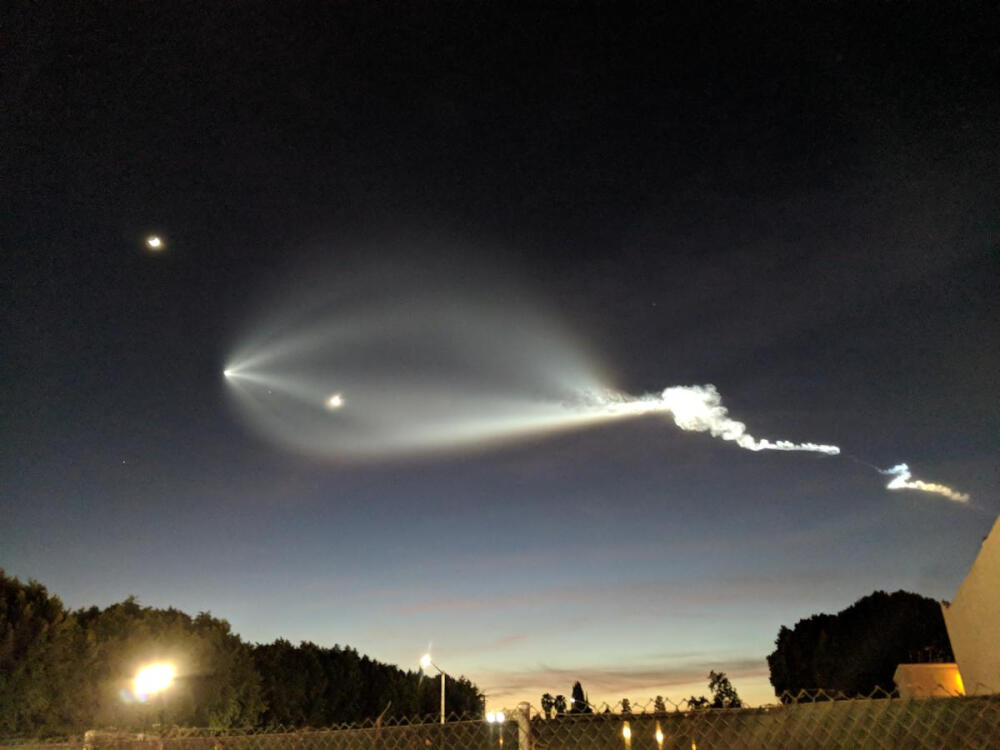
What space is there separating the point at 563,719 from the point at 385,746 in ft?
5.08

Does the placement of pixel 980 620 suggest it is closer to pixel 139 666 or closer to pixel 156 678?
pixel 156 678

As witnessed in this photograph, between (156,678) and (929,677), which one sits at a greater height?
(929,677)

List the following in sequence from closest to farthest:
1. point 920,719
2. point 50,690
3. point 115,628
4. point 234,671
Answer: point 920,719
point 50,690
point 115,628
point 234,671

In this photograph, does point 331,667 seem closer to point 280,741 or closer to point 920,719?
point 280,741

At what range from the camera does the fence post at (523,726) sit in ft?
14.3

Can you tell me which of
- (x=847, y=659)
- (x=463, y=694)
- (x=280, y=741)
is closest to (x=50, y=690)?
(x=280, y=741)

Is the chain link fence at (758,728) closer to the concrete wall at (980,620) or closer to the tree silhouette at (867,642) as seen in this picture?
the concrete wall at (980,620)

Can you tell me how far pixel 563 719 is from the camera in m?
4.52

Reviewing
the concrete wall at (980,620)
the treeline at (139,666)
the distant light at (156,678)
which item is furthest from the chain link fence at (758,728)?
the concrete wall at (980,620)

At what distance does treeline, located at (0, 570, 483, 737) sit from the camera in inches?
949

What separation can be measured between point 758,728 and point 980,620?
Result: 1500cm

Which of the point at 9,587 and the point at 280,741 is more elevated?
the point at 9,587

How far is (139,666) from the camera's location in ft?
96.9

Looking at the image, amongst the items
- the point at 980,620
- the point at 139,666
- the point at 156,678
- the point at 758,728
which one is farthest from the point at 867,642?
the point at 758,728
